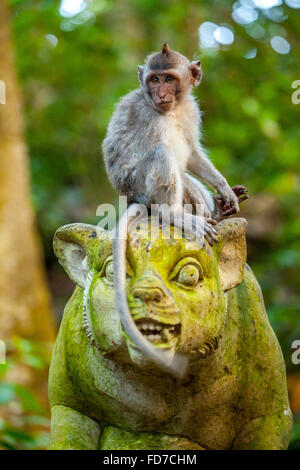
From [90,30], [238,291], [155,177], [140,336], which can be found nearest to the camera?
[140,336]

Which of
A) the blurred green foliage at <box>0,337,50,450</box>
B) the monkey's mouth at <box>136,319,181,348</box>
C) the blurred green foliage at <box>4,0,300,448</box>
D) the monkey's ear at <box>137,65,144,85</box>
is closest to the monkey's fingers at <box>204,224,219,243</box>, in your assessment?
the monkey's mouth at <box>136,319,181,348</box>

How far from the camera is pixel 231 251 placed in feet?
8.20

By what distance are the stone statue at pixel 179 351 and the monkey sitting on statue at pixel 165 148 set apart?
373 millimetres

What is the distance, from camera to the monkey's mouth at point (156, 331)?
6.45 feet

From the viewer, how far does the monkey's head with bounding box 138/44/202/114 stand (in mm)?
3506

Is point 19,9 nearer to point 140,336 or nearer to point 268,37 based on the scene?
point 268,37

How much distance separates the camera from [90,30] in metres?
8.61

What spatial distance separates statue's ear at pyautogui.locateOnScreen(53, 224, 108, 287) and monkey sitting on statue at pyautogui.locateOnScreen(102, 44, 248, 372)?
0.34 meters

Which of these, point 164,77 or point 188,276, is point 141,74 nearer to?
point 164,77

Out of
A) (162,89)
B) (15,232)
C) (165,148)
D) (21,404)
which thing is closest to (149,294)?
(165,148)

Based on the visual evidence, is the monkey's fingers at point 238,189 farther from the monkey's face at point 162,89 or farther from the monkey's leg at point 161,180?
the monkey's face at point 162,89

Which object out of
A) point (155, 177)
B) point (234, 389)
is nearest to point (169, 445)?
point (234, 389)

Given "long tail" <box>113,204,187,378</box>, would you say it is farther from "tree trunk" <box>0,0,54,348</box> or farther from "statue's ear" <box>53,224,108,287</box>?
"tree trunk" <box>0,0,54,348</box>

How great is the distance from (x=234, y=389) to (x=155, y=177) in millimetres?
1119
